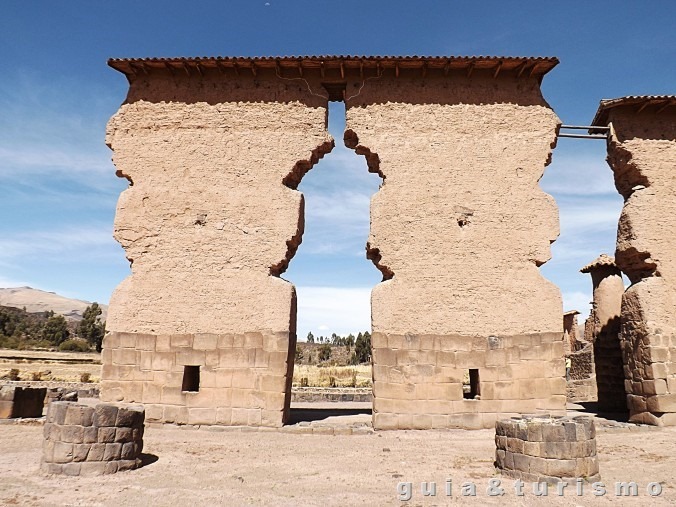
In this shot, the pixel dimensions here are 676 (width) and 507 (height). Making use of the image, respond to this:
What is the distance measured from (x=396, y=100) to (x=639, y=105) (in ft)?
17.8

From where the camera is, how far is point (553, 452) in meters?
5.31

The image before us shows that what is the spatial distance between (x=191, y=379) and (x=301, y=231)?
3761 millimetres

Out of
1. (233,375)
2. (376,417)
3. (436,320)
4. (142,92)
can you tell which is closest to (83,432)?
(233,375)

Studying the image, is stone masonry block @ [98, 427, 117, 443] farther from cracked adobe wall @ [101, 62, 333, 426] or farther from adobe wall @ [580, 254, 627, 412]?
adobe wall @ [580, 254, 627, 412]

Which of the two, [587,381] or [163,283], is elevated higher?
[163,283]

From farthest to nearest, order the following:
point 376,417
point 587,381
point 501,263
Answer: point 587,381, point 501,263, point 376,417

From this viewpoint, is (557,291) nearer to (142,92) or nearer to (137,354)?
(137,354)

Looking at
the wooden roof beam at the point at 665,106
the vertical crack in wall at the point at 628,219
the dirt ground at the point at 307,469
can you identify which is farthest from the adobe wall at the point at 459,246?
the wooden roof beam at the point at 665,106

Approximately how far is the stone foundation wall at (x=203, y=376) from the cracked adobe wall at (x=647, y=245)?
7045 millimetres

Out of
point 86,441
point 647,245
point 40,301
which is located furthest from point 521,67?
point 40,301

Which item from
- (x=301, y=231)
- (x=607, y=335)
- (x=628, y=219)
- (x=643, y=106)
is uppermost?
(x=643, y=106)

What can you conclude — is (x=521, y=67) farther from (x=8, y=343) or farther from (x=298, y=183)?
(x=8, y=343)

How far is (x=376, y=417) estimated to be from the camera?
8.71 m

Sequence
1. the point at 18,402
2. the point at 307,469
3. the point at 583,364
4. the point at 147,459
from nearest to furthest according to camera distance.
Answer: the point at 307,469 → the point at 147,459 → the point at 18,402 → the point at 583,364
